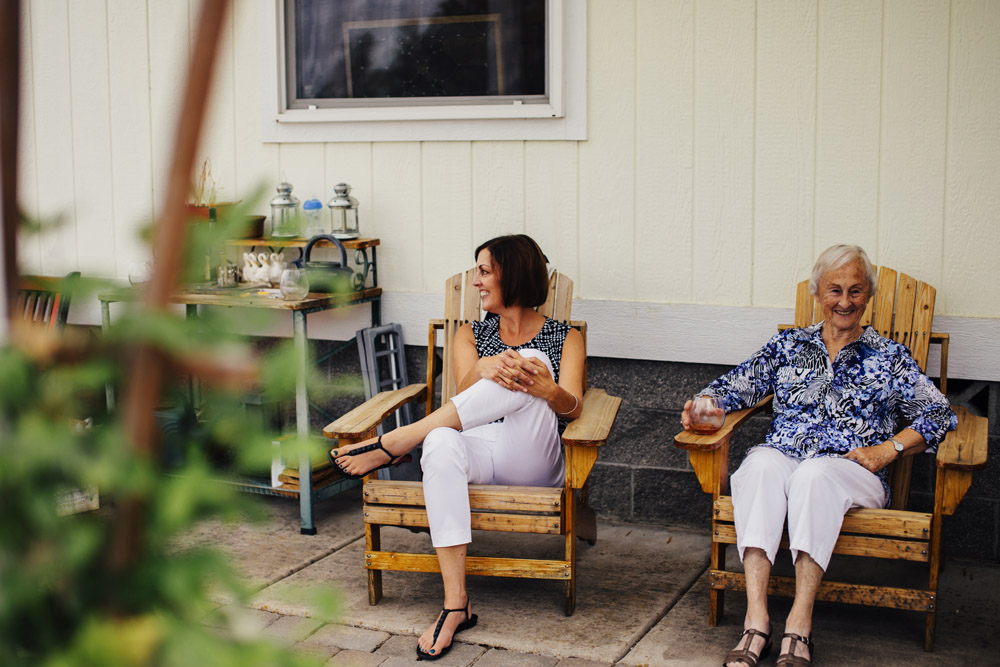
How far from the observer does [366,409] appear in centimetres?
333

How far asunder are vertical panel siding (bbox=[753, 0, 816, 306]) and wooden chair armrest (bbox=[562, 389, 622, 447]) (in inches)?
27.8

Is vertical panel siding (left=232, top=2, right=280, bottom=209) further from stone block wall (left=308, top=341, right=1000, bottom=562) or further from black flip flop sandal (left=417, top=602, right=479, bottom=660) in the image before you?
black flip flop sandal (left=417, top=602, right=479, bottom=660)

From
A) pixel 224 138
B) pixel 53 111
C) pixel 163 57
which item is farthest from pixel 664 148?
pixel 53 111

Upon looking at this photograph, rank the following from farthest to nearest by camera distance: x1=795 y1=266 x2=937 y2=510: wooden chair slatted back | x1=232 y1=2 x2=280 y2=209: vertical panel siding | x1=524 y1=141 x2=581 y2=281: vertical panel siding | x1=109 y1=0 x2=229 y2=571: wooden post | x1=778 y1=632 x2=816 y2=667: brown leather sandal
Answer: x1=232 y1=2 x2=280 y2=209: vertical panel siding < x1=524 y1=141 x2=581 y2=281: vertical panel siding < x1=795 y1=266 x2=937 y2=510: wooden chair slatted back < x1=778 y1=632 x2=816 y2=667: brown leather sandal < x1=109 y1=0 x2=229 y2=571: wooden post

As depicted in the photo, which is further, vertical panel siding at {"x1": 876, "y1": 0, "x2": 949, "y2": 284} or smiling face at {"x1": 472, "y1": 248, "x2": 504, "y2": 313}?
smiling face at {"x1": 472, "y1": 248, "x2": 504, "y2": 313}

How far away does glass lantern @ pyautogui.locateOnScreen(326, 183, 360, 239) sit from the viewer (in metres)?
3.98

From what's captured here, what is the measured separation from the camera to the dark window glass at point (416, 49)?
12.6 feet

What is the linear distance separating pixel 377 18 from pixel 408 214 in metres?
0.80

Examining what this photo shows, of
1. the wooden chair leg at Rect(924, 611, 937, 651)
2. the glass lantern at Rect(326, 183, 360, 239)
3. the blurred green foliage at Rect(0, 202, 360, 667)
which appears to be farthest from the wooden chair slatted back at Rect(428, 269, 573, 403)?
the blurred green foliage at Rect(0, 202, 360, 667)

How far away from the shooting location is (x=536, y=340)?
3.41m

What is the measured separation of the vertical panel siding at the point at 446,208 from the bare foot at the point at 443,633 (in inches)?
59.3

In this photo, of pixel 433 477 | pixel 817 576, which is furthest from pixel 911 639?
pixel 433 477

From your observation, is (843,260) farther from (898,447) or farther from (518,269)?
(518,269)

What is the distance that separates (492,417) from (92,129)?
103 inches
